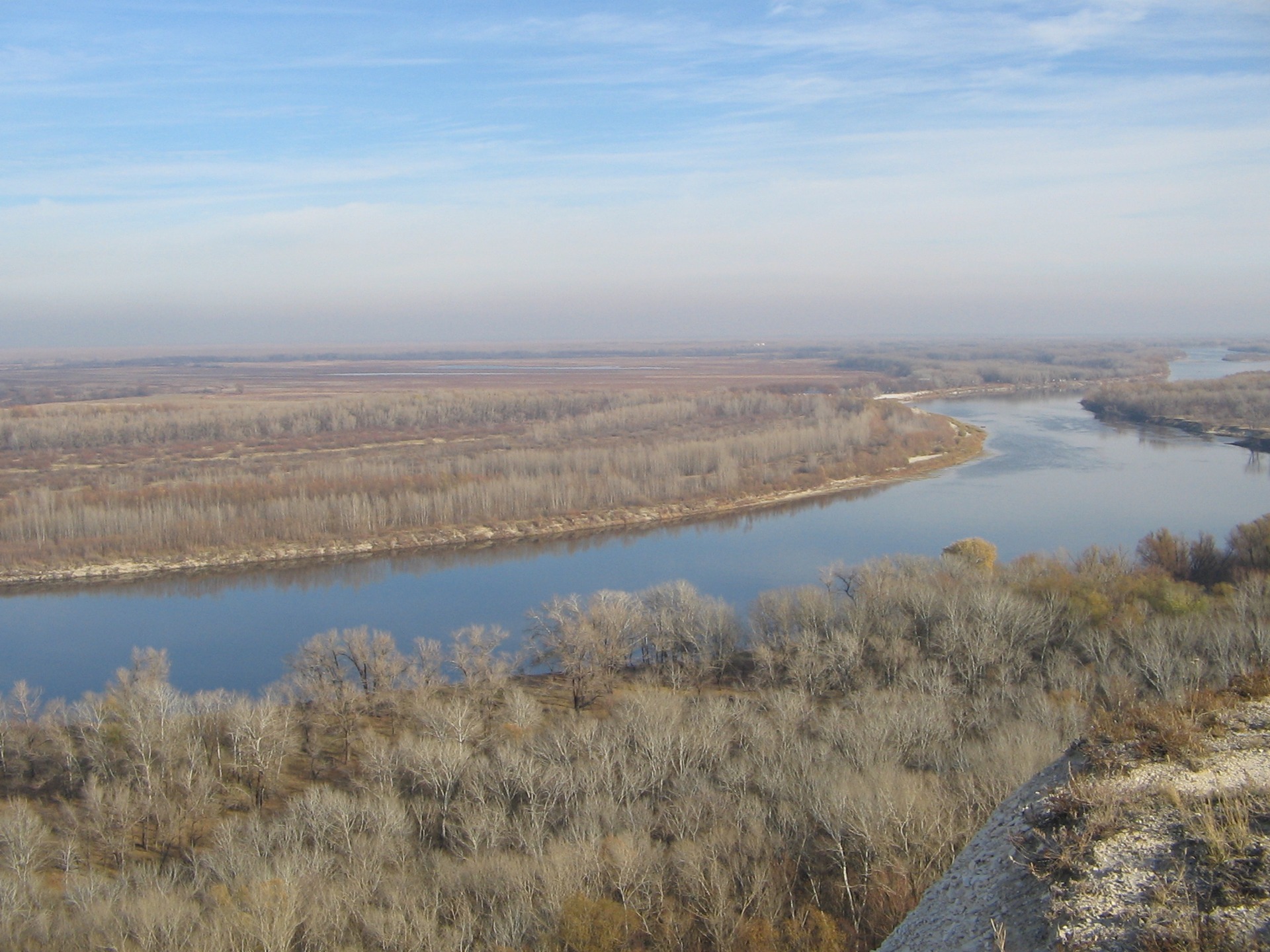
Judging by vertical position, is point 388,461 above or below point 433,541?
above

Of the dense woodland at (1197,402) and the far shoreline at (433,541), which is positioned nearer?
the far shoreline at (433,541)

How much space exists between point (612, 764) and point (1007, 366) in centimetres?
7407

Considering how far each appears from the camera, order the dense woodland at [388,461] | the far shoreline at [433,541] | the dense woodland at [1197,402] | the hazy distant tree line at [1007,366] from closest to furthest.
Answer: the far shoreline at [433,541], the dense woodland at [388,461], the dense woodland at [1197,402], the hazy distant tree line at [1007,366]

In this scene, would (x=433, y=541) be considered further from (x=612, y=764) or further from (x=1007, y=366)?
(x=1007, y=366)

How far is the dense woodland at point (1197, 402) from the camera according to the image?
40.1 metres

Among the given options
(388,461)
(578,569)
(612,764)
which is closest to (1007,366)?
(388,461)

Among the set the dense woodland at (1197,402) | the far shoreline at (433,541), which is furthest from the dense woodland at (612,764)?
the dense woodland at (1197,402)

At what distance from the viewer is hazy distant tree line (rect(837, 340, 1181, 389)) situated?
66.9m

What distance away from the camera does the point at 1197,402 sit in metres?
43.1

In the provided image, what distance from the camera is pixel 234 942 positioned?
5.81 meters

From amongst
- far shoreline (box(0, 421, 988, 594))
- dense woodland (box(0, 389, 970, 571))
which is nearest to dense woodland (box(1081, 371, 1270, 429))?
dense woodland (box(0, 389, 970, 571))

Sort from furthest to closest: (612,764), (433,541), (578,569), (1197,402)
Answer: (1197,402) → (433,541) → (578,569) → (612,764)

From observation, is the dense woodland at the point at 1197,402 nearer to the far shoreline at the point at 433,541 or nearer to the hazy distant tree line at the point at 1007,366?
the hazy distant tree line at the point at 1007,366

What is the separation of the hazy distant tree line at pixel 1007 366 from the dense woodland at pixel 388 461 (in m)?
18.7
